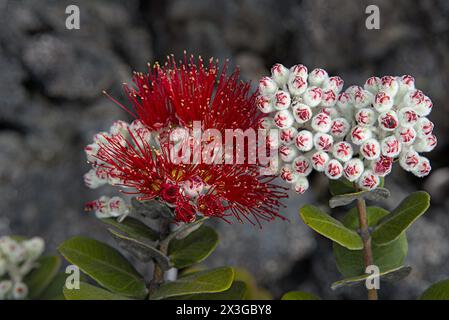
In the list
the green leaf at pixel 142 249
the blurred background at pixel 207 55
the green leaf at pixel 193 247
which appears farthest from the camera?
the blurred background at pixel 207 55

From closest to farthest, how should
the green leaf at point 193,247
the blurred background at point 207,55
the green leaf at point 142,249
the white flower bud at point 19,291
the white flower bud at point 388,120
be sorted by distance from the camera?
the white flower bud at point 388,120
the green leaf at point 142,249
the green leaf at point 193,247
the white flower bud at point 19,291
the blurred background at point 207,55

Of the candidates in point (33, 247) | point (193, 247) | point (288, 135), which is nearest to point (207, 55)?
point (33, 247)

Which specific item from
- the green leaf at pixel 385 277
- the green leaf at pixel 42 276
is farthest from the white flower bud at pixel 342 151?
the green leaf at pixel 42 276

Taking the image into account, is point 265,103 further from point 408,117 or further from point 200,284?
point 200,284

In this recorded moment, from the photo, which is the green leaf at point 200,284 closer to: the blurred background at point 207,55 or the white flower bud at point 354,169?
the white flower bud at point 354,169

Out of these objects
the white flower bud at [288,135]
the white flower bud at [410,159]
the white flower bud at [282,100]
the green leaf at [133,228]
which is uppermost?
the white flower bud at [282,100]

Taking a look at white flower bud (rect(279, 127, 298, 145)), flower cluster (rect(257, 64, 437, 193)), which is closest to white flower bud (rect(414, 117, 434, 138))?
flower cluster (rect(257, 64, 437, 193))

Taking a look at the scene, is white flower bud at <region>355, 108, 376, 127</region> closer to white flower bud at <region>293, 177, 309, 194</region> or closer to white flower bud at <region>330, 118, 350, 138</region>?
white flower bud at <region>330, 118, 350, 138</region>

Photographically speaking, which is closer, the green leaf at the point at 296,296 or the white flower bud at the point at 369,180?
the white flower bud at the point at 369,180
